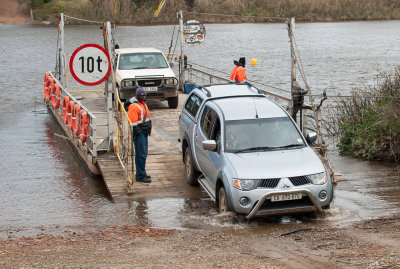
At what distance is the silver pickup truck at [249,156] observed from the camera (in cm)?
1027

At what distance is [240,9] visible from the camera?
211 ft

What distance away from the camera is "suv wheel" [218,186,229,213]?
1059cm

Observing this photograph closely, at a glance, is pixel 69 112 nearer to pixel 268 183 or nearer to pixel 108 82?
pixel 108 82

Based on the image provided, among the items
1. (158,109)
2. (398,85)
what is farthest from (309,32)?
(398,85)

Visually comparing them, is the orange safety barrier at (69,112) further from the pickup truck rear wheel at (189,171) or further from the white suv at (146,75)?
the pickup truck rear wheel at (189,171)

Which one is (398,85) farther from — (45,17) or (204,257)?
(45,17)

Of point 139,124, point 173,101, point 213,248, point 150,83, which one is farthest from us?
point 173,101

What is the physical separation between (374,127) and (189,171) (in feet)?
17.2

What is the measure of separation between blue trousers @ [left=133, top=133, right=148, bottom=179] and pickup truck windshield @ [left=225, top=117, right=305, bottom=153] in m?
1.94

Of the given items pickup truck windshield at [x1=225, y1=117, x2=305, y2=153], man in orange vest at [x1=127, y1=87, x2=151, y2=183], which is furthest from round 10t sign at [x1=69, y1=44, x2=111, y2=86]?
pickup truck windshield at [x1=225, y1=117, x2=305, y2=153]

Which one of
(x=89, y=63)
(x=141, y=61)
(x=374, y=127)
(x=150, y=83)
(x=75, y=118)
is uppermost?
(x=89, y=63)

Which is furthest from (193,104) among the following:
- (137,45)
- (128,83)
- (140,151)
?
(137,45)

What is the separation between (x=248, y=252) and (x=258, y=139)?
2933mm

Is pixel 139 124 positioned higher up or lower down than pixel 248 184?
higher up
